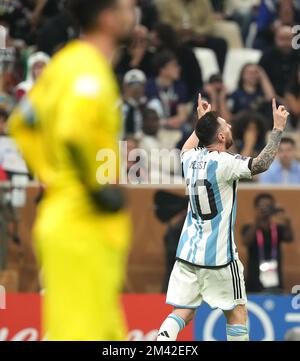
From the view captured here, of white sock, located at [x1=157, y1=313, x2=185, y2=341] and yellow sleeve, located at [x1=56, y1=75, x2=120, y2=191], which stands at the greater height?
yellow sleeve, located at [x1=56, y1=75, x2=120, y2=191]

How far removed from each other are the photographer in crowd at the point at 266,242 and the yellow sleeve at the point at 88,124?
25.1ft

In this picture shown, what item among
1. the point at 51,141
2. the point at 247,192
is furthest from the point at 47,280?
the point at 247,192

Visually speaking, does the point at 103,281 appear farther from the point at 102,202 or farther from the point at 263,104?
the point at 263,104

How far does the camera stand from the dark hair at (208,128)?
894 centimetres

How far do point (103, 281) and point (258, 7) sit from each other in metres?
12.5

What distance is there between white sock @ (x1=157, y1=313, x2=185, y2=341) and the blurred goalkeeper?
3833 mm

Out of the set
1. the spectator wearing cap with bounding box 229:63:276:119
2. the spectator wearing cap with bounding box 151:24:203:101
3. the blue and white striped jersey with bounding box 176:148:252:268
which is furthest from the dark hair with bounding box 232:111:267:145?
the blue and white striped jersey with bounding box 176:148:252:268

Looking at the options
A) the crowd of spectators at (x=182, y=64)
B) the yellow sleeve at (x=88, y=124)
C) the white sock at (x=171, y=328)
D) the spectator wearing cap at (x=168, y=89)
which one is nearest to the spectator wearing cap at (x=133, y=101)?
the crowd of spectators at (x=182, y=64)

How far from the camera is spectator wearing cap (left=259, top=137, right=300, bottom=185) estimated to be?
43.6ft

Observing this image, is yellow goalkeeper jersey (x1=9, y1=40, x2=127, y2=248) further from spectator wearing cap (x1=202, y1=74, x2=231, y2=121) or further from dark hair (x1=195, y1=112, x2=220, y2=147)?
spectator wearing cap (x1=202, y1=74, x2=231, y2=121)

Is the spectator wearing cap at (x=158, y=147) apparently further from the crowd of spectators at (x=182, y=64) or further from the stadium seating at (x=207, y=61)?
the stadium seating at (x=207, y=61)

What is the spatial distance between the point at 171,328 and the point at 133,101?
587 cm
